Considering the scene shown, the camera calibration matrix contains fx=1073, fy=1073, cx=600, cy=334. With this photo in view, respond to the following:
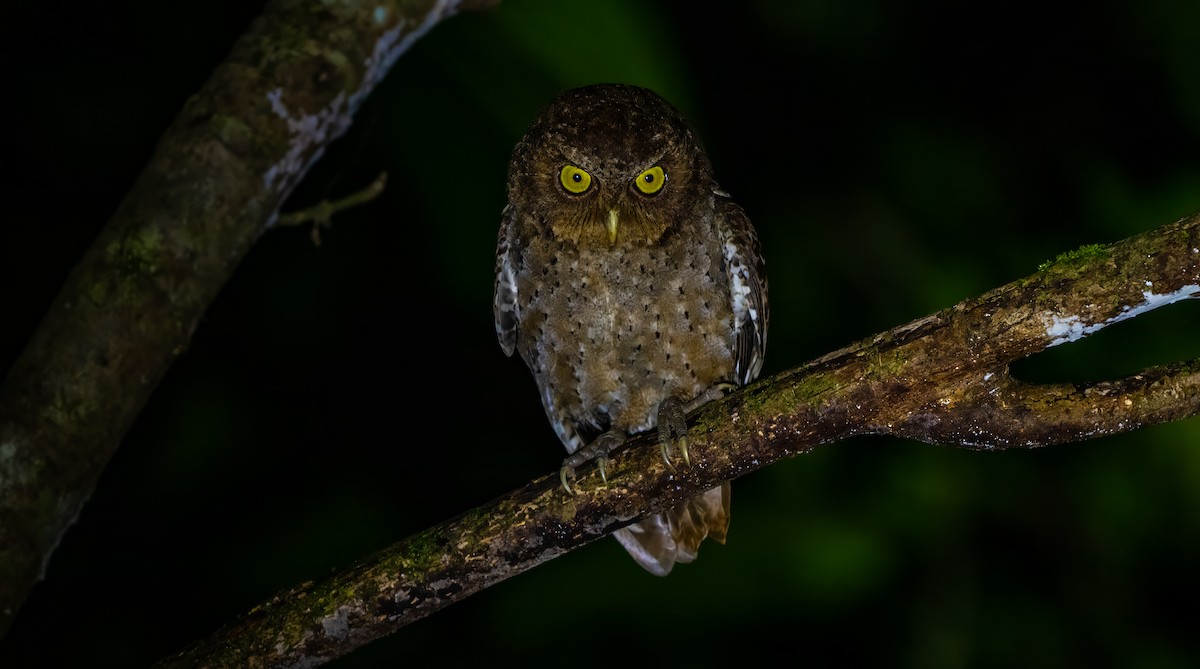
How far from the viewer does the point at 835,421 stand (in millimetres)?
1675

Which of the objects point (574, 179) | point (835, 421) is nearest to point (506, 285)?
point (574, 179)

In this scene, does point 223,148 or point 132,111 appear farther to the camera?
point 132,111

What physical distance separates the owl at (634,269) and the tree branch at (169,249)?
52cm

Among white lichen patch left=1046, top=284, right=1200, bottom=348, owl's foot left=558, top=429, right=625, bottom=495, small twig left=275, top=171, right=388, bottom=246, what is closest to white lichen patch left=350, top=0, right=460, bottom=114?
small twig left=275, top=171, right=388, bottom=246

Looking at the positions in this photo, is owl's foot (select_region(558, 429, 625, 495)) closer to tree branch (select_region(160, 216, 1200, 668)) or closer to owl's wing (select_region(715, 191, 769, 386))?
tree branch (select_region(160, 216, 1200, 668))

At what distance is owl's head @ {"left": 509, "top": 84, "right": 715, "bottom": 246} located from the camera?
2.50m

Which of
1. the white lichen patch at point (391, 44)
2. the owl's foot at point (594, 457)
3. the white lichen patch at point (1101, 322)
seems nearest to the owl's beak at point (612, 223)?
the owl's foot at point (594, 457)

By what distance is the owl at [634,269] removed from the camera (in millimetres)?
2533

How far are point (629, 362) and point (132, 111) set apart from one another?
1.85 m

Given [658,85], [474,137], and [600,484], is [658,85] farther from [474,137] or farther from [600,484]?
[600,484]

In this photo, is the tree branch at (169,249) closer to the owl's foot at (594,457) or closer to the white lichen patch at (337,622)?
the white lichen patch at (337,622)

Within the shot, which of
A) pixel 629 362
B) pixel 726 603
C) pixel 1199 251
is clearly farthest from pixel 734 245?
pixel 1199 251

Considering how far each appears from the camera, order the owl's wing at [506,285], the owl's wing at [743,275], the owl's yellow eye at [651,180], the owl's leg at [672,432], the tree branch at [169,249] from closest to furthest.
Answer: the owl's leg at [672,432]
the tree branch at [169,249]
the owl's yellow eye at [651,180]
the owl's wing at [743,275]
the owl's wing at [506,285]

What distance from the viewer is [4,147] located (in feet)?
10.7
